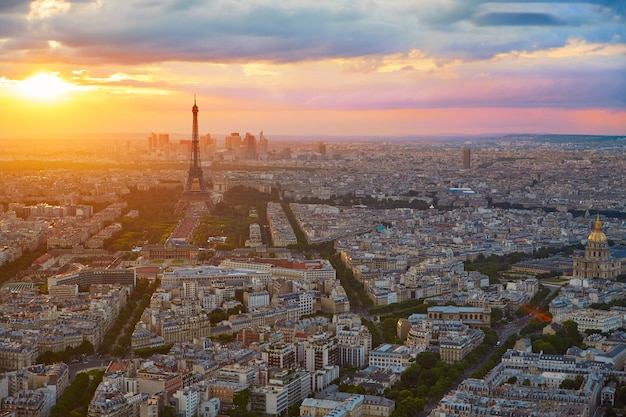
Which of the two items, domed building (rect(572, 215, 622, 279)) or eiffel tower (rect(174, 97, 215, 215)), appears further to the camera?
eiffel tower (rect(174, 97, 215, 215))

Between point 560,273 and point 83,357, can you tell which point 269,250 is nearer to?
point 560,273

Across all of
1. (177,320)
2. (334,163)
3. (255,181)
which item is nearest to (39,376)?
(177,320)

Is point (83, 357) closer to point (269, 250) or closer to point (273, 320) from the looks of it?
point (273, 320)

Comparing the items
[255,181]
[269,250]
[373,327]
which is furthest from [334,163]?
[373,327]

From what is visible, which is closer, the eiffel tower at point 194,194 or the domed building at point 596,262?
the domed building at point 596,262

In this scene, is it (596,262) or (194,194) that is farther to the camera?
(194,194)

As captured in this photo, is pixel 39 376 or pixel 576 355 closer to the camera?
pixel 39 376

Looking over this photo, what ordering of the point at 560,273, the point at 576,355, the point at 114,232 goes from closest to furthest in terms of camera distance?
1. the point at 576,355
2. the point at 560,273
3. the point at 114,232

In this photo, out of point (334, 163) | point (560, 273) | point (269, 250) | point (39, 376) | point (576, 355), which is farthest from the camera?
point (334, 163)
